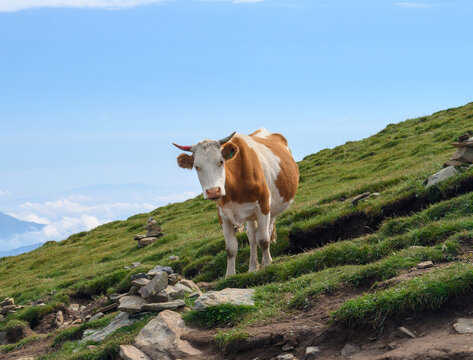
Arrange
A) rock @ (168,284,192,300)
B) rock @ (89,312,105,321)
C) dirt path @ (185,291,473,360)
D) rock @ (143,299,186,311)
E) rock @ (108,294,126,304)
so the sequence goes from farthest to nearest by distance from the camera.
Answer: rock @ (108,294,126,304)
rock @ (89,312,105,321)
rock @ (168,284,192,300)
rock @ (143,299,186,311)
dirt path @ (185,291,473,360)

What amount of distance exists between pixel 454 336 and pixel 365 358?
1097mm

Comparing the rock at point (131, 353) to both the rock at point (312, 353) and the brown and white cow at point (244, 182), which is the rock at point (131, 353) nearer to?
the rock at point (312, 353)

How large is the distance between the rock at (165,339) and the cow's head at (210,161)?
2652 mm

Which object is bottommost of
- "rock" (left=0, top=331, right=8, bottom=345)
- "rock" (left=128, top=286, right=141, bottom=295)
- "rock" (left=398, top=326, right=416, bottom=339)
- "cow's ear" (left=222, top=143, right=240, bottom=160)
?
"rock" (left=398, top=326, right=416, bottom=339)

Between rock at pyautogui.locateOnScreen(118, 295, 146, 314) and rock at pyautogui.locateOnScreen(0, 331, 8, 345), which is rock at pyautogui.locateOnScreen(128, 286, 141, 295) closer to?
rock at pyautogui.locateOnScreen(118, 295, 146, 314)

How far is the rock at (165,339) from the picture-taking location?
330 inches

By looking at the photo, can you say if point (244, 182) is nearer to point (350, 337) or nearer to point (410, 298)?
point (350, 337)

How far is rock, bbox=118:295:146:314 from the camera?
399 inches

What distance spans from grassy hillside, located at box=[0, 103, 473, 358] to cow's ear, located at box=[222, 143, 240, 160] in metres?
2.58

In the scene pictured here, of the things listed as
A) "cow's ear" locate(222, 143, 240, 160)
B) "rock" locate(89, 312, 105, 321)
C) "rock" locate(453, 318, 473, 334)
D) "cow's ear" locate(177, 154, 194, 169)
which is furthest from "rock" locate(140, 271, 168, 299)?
"rock" locate(453, 318, 473, 334)

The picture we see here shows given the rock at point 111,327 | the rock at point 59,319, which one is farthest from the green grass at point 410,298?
the rock at point 59,319

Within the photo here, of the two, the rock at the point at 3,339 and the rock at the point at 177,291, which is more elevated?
the rock at the point at 177,291

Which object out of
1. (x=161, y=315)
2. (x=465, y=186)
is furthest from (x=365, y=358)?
A: (x=465, y=186)

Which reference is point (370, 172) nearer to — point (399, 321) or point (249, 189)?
point (249, 189)
